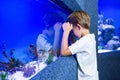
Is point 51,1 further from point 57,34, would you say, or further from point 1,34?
point 1,34

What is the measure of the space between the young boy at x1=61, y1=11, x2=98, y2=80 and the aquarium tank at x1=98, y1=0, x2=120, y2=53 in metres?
1.10

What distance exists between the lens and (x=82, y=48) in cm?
209

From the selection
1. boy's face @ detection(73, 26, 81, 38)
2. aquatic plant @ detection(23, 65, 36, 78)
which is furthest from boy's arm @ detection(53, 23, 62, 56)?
aquatic plant @ detection(23, 65, 36, 78)

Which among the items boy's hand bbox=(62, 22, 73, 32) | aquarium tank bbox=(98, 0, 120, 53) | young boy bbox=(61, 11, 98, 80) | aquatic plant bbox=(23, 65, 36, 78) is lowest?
aquatic plant bbox=(23, 65, 36, 78)

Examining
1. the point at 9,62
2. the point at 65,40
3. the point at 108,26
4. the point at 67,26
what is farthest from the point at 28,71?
the point at 108,26

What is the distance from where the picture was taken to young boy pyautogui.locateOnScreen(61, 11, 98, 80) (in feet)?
6.86

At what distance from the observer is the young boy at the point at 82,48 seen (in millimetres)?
2092

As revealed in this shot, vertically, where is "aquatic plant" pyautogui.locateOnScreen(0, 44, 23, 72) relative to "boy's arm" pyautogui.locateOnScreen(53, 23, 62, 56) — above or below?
below

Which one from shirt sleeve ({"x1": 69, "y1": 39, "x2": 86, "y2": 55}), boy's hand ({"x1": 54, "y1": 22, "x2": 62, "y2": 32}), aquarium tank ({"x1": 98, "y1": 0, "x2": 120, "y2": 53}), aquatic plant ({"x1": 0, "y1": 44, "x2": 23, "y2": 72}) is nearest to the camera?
aquatic plant ({"x1": 0, "y1": 44, "x2": 23, "y2": 72})

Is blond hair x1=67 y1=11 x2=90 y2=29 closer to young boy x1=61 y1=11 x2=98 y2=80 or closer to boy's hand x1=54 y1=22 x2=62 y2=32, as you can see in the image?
young boy x1=61 y1=11 x2=98 y2=80

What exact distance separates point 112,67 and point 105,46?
36 centimetres

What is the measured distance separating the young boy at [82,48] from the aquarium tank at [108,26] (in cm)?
110

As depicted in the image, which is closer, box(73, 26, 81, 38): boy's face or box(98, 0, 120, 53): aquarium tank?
box(73, 26, 81, 38): boy's face

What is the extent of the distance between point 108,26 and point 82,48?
4.41 ft
